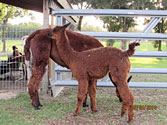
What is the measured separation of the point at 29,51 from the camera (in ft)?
16.4

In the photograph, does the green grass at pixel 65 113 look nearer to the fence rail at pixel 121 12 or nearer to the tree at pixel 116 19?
the fence rail at pixel 121 12

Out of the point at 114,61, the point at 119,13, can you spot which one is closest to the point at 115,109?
the point at 114,61

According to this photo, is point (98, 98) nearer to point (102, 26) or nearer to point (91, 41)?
point (91, 41)

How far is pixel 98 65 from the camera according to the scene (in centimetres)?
387

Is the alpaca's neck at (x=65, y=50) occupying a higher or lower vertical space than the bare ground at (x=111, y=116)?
higher

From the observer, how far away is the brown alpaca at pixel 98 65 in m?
3.69

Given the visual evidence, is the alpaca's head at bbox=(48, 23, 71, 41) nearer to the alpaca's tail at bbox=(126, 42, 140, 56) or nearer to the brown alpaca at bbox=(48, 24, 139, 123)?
the brown alpaca at bbox=(48, 24, 139, 123)

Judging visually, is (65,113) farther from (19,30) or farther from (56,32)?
(19,30)

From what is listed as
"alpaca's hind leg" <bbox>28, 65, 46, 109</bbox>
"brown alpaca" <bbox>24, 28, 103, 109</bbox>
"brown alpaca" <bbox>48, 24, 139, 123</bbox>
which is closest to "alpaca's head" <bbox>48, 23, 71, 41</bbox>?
"brown alpaca" <bbox>48, 24, 139, 123</bbox>

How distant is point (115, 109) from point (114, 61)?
146 cm

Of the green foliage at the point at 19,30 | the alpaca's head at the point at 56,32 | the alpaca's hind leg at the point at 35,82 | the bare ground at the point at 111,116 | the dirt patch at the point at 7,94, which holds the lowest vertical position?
the bare ground at the point at 111,116

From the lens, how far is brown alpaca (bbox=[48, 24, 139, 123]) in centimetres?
369

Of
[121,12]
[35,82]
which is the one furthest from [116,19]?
[35,82]

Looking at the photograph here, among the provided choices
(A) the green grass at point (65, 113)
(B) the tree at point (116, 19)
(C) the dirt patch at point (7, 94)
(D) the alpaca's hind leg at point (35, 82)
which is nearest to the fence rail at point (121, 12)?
(D) the alpaca's hind leg at point (35, 82)
